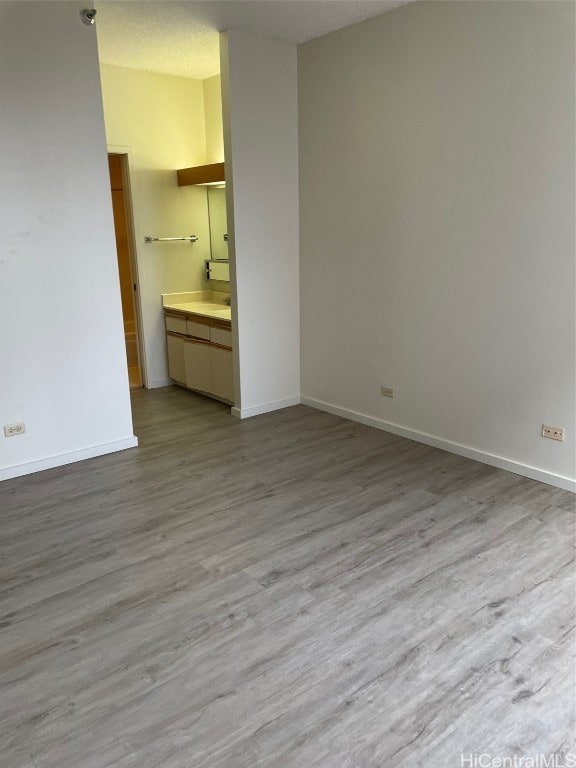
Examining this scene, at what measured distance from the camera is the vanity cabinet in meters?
5.10

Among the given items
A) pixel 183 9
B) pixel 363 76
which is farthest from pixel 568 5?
pixel 183 9

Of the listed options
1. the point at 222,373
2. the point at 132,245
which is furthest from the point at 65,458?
the point at 132,245

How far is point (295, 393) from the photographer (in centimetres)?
532

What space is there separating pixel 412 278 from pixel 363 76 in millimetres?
1505

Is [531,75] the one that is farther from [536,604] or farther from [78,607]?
[78,607]

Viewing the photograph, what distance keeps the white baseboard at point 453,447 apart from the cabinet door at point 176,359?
131 cm

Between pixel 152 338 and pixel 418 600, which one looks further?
pixel 152 338

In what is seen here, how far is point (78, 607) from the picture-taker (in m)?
2.54

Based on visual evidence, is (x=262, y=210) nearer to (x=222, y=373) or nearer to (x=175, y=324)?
(x=222, y=373)

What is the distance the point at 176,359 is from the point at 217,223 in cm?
144

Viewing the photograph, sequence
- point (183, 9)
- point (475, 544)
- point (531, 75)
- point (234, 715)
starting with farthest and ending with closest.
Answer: point (183, 9) → point (531, 75) → point (475, 544) → point (234, 715)

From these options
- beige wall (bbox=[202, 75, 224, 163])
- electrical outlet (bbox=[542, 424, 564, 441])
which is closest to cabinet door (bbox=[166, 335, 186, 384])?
beige wall (bbox=[202, 75, 224, 163])

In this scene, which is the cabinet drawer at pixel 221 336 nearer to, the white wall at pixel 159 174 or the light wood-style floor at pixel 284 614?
the white wall at pixel 159 174

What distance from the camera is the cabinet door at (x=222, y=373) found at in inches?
199
